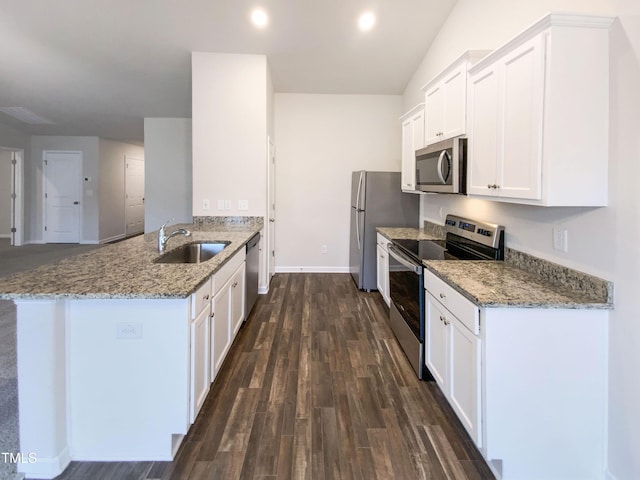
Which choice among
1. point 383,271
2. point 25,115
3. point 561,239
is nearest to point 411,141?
point 383,271

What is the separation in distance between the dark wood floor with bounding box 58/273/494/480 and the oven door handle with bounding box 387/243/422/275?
29.6 inches

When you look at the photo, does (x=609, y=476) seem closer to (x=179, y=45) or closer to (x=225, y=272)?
(x=225, y=272)

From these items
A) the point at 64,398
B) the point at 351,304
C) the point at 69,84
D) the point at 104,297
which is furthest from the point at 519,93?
the point at 69,84

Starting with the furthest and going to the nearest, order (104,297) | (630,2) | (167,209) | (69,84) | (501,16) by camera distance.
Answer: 1. (167,209)
2. (69,84)
3. (501,16)
4. (104,297)
5. (630,2)

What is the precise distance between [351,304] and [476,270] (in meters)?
2.32

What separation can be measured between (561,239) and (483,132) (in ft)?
2.51

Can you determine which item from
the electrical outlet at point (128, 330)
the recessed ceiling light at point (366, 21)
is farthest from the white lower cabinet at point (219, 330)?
the recessed ceiling light at point (366, 21)

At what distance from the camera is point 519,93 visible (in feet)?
6.31

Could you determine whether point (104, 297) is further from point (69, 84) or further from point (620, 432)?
point (69, 84)

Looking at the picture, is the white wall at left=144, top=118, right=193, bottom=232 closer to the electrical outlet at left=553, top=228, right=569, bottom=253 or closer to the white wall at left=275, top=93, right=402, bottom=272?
the white wall at left=275, top=93, right=402, bottom=272

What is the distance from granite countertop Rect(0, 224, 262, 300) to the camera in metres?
1.72

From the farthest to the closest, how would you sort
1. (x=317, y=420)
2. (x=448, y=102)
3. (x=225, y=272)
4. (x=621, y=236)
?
(x=448, y=102)
(x=225, y=272)
(x=317, y=420)
(x=621, y=236)

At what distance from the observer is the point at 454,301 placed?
2.07 m

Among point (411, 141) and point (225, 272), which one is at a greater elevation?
point (411, 141)
